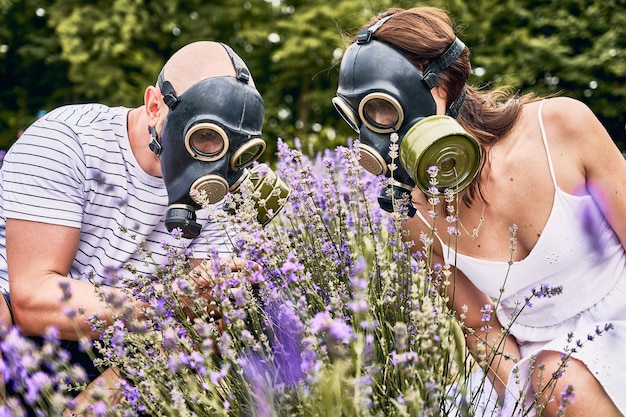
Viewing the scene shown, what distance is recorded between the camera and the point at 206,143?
6.61 feet

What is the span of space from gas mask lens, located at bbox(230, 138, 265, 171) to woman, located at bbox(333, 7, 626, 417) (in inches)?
Answer: 11.4

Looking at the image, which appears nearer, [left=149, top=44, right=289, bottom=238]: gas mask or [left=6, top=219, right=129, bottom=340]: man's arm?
[left=149, top=44, right=289, bottom=238]: gas mask

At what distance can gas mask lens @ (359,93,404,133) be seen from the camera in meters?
1.99

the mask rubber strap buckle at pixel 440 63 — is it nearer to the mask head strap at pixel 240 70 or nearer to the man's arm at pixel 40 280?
the mask head strap at pixel 240 70

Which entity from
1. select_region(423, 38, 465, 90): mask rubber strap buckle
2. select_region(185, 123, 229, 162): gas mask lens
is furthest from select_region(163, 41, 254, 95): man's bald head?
select_region(423, 38, 465, 90): mask rubber strap buckle

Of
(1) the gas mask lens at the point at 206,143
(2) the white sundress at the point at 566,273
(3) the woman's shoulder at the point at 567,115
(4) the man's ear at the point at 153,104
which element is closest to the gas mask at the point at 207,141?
(1) the gas mask lens at the point at 206,143

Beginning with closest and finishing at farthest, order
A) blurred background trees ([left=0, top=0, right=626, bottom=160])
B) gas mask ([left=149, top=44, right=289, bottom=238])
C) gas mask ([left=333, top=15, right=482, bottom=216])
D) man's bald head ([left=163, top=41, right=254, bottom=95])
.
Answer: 1. gas mask ([left=333, top=15, right=482, bottom=216])
2. gas mask ([left=149, top=44, right=289, bottom=238])
3. man's bald head ([left=163, top=41, right=254, bottom=95])
4. blurred background trees ([left=0, top=0, right=626, bottom=160])

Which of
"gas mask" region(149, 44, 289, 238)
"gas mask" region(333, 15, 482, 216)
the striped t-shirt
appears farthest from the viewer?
the striped t-shirt

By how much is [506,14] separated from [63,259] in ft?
28.6

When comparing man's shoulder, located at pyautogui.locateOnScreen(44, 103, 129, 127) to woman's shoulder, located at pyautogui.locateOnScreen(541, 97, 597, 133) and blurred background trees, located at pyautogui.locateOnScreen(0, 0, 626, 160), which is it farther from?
blurred background trees, located at pyautogui.locateOnScreen(0, 0, 626, 160)

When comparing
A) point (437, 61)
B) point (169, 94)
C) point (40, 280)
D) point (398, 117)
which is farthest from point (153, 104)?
point (437, 61)

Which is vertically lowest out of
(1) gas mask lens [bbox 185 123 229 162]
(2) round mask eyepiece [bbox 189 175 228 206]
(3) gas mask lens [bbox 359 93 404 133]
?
(2) round mask eyepiece [bbox 189 175 228 206]

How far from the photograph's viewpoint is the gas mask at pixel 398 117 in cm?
189

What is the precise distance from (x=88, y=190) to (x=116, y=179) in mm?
115
